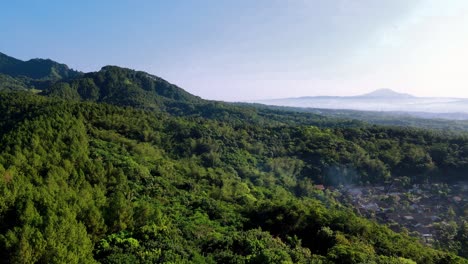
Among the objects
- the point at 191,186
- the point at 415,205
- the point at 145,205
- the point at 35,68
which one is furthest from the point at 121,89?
the point at 145,205

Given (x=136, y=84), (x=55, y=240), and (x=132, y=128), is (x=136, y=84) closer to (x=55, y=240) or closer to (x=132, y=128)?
(x=132, y=128)

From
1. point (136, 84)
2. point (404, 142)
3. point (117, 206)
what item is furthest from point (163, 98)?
point (117, 206)

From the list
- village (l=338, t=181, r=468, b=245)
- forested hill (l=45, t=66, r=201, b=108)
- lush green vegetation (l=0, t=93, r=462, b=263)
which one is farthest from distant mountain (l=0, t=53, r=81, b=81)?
village (l=338, t=181, r=468, b=245)

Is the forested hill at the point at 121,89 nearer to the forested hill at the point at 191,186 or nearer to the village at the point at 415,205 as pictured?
the forested hill at the point at 191,186

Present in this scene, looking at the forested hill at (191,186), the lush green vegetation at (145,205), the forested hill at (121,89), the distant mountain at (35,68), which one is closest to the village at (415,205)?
the forested hill at (191,186)

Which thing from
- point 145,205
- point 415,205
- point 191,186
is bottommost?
point 415,205

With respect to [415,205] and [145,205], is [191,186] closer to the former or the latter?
[145,205]
